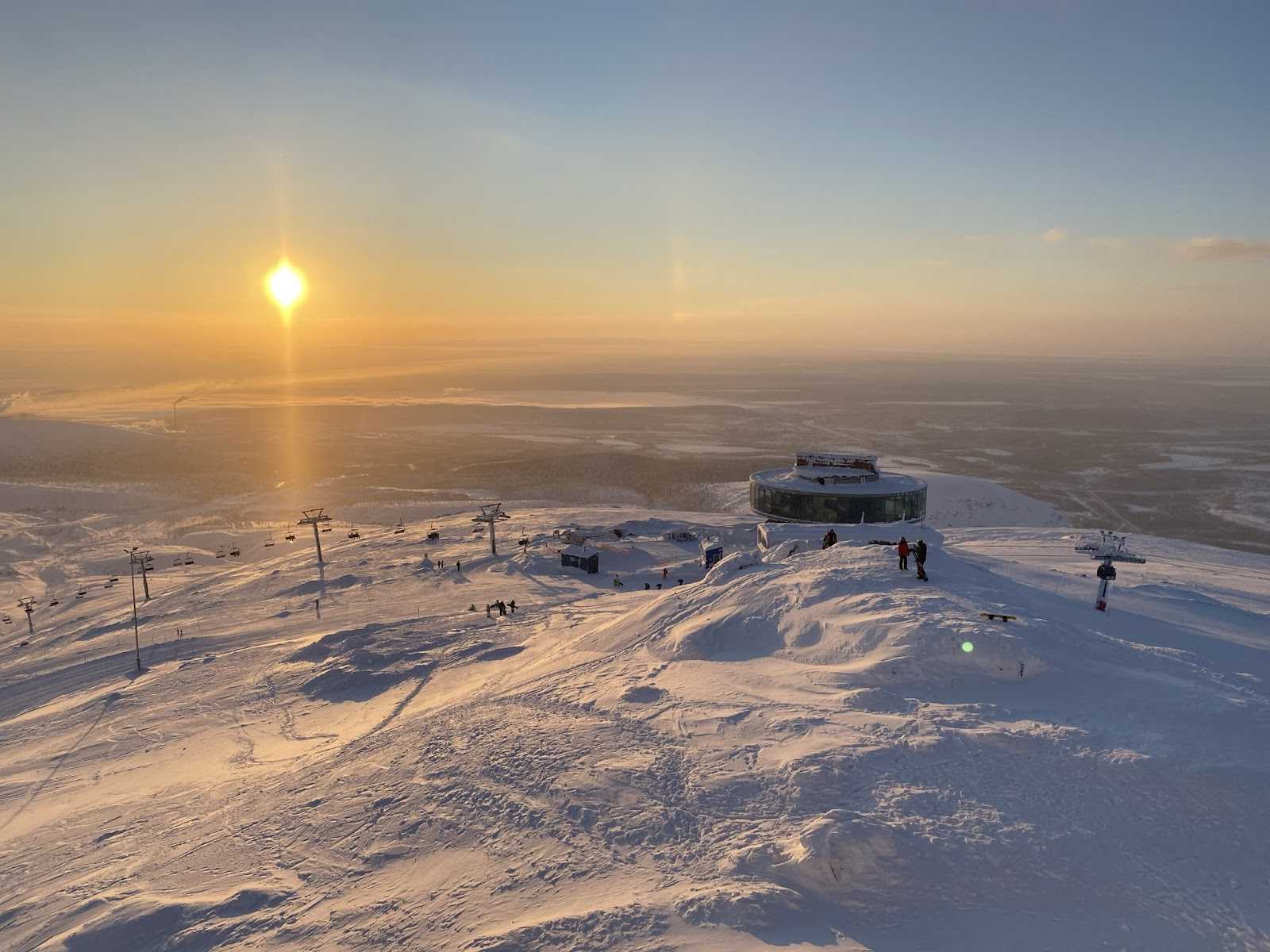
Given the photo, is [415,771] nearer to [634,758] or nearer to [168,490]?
[634,758]

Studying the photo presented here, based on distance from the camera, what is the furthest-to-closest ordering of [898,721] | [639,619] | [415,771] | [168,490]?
[168,490]
[639,619]
[415,771]
[898,721]

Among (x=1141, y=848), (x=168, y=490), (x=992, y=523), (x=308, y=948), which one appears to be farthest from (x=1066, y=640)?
(x=168, y=490)

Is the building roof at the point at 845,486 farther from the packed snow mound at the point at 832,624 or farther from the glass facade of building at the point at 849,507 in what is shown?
the packed snow mound at the point at 832,624

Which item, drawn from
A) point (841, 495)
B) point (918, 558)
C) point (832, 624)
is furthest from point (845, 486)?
point (832, 624)

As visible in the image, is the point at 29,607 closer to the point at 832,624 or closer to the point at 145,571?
the point at 145,571

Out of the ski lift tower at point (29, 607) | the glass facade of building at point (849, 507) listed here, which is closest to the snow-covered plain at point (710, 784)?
the ski lift tower at point (29, 607)
